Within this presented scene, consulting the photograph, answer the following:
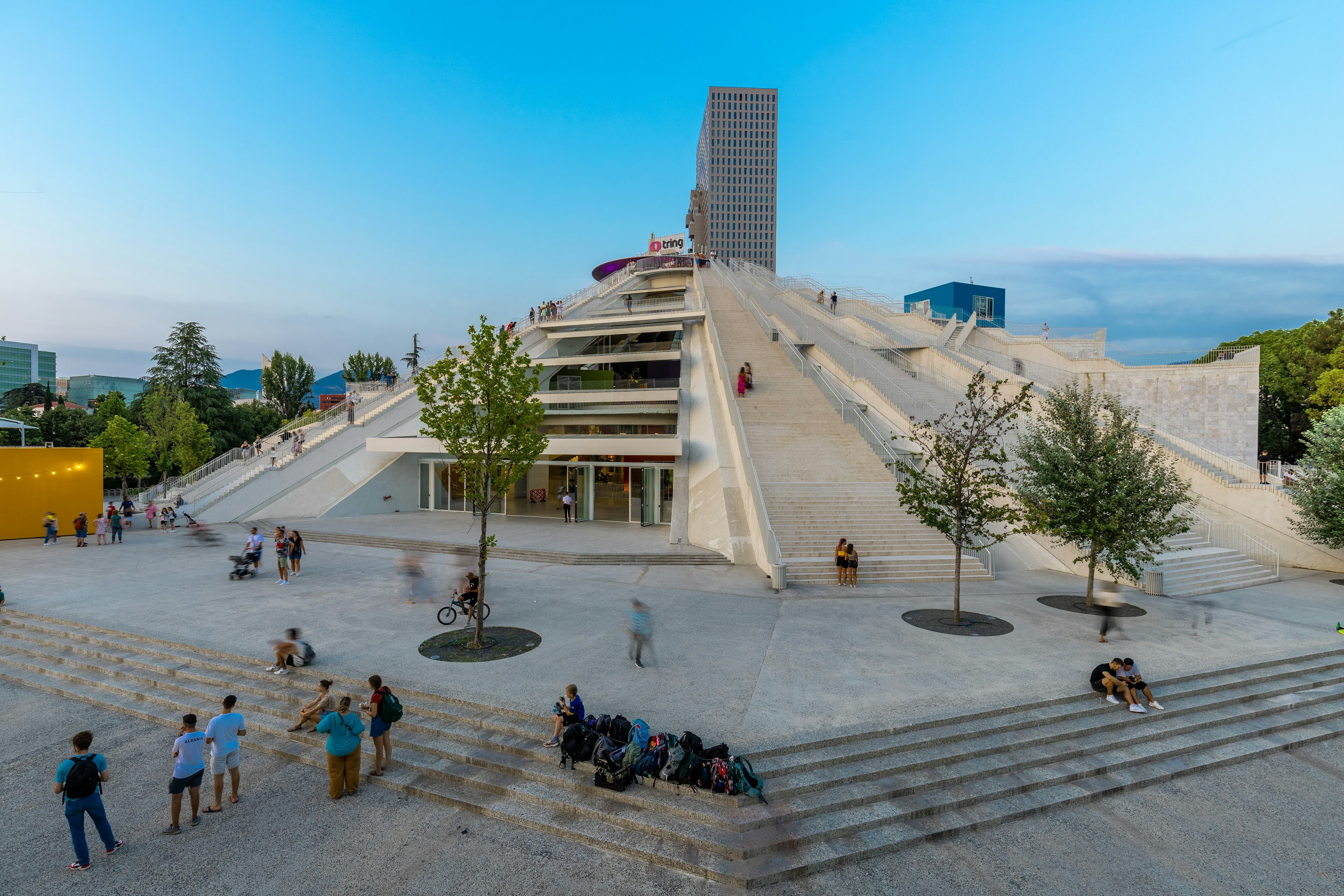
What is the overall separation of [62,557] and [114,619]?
1024 cm

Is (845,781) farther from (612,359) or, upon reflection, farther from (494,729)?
(612,359)

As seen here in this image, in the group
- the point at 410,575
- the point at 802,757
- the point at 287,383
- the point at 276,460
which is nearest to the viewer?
the point at 802,757

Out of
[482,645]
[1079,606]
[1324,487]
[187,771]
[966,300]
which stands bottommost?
[482,645]

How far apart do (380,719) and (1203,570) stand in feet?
67.9

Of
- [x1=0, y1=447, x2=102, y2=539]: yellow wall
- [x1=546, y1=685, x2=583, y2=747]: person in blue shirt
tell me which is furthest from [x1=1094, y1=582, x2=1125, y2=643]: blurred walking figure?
[x1=0, y1=447, x2=102, y2=539]: yellow wall

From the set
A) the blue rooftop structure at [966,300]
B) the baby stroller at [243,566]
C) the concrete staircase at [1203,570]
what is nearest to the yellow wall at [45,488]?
the baby stroller at [243,566]

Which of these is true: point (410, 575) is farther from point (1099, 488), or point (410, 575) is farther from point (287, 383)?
point (287, 383)

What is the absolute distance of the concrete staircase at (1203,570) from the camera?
52.7 ft

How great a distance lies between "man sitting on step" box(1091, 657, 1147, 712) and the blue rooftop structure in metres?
45.8

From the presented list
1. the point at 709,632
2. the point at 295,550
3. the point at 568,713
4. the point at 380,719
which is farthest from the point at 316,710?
the point at 295,550

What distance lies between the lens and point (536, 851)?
20.1ft

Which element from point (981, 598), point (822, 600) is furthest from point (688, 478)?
point (981, 598)

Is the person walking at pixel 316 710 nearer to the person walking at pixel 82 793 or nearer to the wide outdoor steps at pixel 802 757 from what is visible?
the wide outdoor steps at pixel 802 757

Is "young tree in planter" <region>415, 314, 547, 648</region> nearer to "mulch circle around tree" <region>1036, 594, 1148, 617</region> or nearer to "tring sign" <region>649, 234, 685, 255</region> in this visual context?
"mulch circle around tree" <region>1036, 594, 1148, 617</region>
